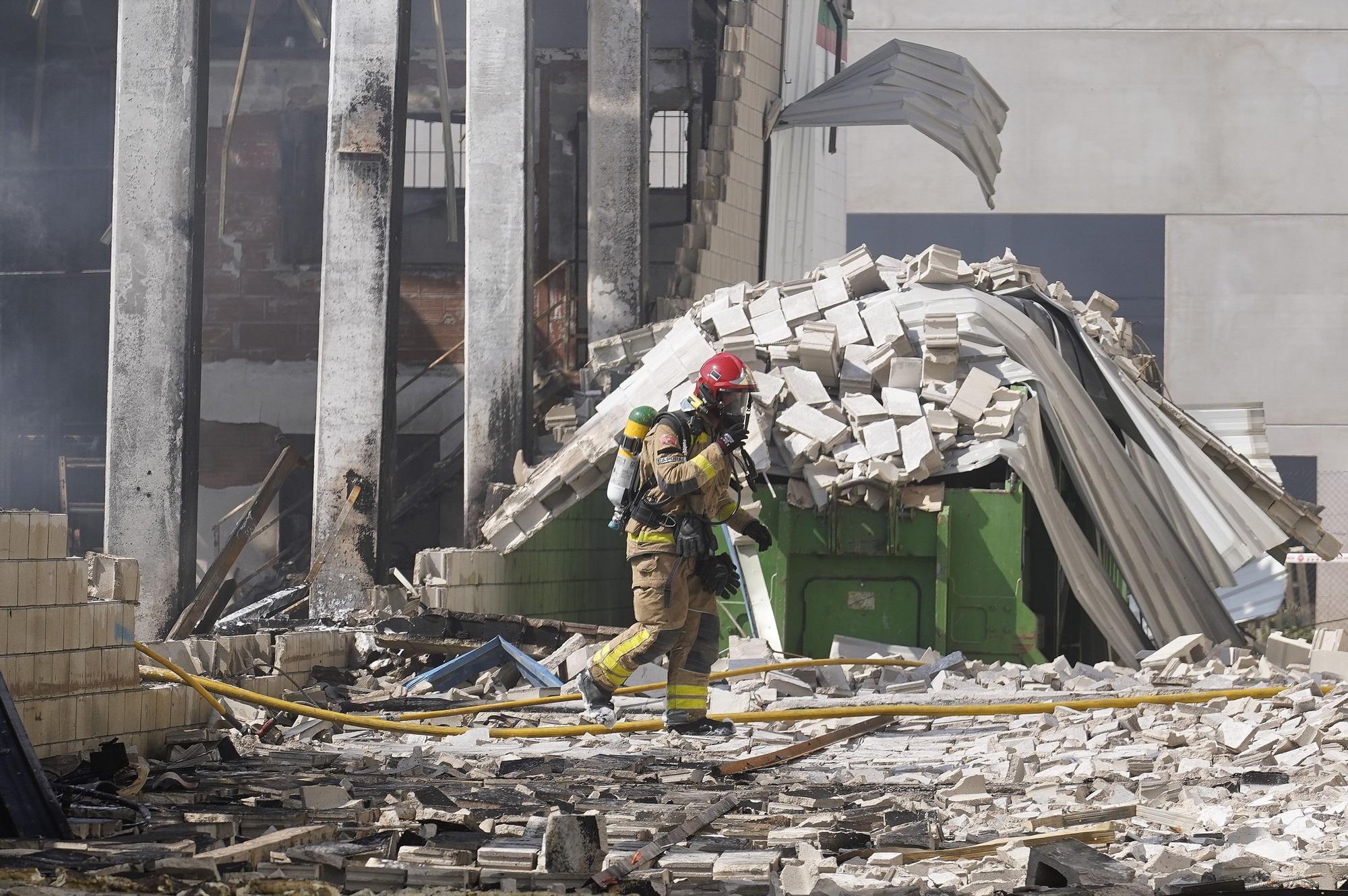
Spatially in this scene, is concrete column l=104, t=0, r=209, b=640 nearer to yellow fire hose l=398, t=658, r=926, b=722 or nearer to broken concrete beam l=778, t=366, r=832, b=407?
yellow fire hose l=398, t=658, r=926, b=722

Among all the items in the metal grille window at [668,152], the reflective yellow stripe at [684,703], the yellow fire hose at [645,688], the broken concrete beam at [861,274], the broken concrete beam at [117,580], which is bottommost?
the yellow fire hose at [645,688]

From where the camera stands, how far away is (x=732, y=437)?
8766 millimetres

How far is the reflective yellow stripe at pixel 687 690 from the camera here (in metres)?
8.52

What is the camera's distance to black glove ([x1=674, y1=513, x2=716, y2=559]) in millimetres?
8523

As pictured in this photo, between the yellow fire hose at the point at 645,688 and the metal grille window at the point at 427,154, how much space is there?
1045cm

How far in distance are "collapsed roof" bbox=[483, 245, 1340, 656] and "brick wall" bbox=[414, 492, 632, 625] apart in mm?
297

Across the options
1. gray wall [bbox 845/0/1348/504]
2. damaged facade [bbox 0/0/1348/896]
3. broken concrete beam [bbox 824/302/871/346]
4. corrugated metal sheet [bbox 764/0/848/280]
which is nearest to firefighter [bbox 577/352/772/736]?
damaged facade [bbox 0/0/1348/896]

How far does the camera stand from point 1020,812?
5969mm

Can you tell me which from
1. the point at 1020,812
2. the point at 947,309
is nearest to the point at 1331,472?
the point at 947,309

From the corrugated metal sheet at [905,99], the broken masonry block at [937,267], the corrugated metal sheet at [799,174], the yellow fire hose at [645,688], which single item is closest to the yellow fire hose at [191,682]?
the yellow fire hose at [645,688]

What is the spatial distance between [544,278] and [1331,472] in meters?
17.4

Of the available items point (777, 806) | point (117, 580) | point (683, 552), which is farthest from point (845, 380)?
point (777, 806)

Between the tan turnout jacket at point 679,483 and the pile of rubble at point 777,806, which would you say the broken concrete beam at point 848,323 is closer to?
the pile of rubble at point 777,806

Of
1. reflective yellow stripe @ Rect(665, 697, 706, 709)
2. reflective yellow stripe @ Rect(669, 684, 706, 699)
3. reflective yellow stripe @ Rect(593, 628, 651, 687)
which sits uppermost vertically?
reflective yellow stripe @ Rect(593, 628, 651, 687)
